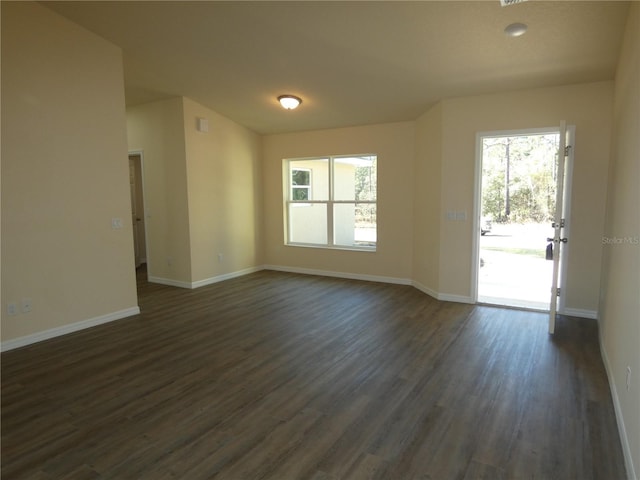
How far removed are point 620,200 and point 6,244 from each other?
517 cm

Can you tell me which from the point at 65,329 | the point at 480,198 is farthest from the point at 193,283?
the point at 480,198

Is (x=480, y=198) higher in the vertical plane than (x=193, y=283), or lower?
higher

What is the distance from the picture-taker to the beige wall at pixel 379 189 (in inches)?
226

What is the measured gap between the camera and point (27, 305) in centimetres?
350

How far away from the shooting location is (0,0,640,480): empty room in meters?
2.10

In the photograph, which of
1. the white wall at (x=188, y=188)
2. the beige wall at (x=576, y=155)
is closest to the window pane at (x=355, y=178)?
the beige wall at (x=576, y=155)

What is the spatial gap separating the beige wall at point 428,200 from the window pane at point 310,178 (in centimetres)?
172

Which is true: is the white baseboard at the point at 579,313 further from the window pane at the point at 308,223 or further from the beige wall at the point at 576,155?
the window pane at the point at 308,223

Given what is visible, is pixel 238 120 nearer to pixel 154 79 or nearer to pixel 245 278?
pixel 154 79

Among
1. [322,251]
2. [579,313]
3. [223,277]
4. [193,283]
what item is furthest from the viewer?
[322,251]

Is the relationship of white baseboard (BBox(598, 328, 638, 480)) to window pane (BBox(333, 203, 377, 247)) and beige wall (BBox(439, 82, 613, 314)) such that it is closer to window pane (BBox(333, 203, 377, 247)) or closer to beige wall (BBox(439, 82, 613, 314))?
beige wall (BBox(439, 82, 613, 314))

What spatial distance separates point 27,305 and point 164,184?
271 centimetres

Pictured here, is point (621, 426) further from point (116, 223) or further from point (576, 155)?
point (116, 223)

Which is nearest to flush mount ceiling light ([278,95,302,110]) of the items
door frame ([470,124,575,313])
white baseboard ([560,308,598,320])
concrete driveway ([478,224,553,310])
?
door frame ([470,124,575,313])
